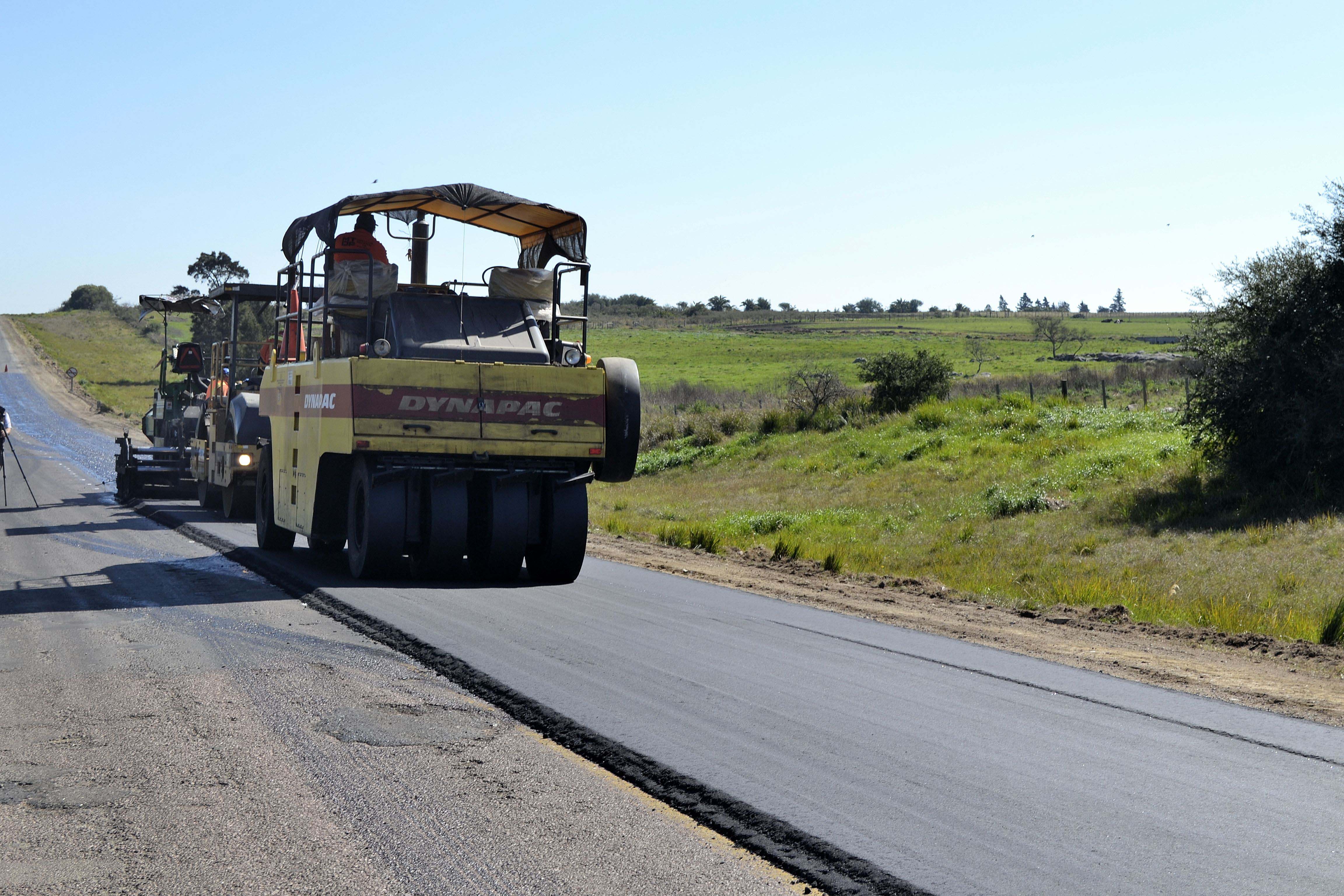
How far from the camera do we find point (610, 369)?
12617mm

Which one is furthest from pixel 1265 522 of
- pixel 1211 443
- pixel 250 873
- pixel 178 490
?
pixel 178 490

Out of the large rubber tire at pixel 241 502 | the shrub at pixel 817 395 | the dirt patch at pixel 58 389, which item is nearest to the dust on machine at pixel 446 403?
the large rubber tire at pixel 241 502

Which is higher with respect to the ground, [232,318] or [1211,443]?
[232,318]

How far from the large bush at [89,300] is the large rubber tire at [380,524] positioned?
15940 cm

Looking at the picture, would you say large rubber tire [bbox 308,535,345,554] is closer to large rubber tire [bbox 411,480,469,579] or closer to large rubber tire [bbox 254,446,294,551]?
large rubber tire [bbox 254,446,294,551]

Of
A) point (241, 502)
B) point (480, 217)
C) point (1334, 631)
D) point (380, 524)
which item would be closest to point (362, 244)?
point (480, 217)

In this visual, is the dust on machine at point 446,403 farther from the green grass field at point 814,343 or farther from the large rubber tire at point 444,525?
the green grass field at point 814,343

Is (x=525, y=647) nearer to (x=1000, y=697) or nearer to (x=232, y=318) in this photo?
(x=1000, y=697)

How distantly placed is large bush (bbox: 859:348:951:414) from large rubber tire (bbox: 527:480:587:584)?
2401cm

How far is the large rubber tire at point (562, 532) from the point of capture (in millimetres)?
12430

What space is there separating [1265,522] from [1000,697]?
41.1 ft

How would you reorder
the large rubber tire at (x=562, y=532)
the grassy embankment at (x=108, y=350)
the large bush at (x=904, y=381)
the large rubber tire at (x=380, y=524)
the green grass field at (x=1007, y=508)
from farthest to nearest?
the grassy embankment at (x=108, y=350) → the large bush at (x=904, y=381) → the green grass field at (x=1007, y=508) → the large rubber tire at (x=562, y=532) → the large rubber tire at (x=380, y=524)

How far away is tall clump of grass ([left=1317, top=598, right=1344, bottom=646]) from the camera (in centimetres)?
1119

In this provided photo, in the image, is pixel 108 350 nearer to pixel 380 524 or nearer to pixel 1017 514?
pixel 1017 514
